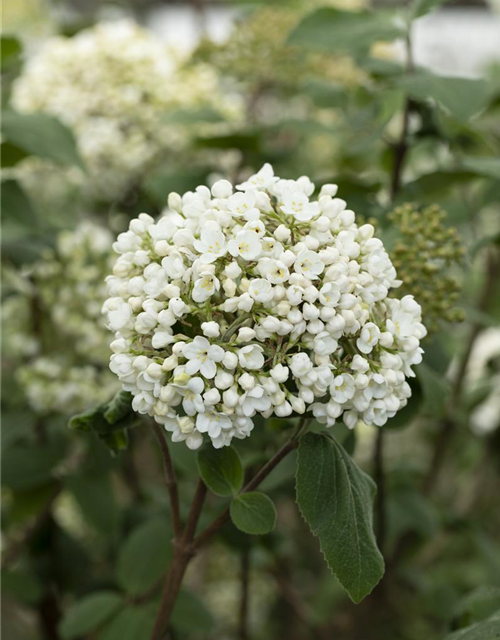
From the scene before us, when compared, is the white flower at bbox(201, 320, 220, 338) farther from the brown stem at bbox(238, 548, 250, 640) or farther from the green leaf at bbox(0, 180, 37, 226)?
the brown stem at bbox(238, 548, 250, 640)

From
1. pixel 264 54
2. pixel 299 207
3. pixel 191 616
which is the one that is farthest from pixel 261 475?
pixel 264 54

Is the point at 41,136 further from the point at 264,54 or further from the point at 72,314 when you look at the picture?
the point at 264,54

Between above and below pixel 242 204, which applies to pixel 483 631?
below

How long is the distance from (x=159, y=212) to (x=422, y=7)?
633 mm

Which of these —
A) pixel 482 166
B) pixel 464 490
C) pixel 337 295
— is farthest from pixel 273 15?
pixel 464 490

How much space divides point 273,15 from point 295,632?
4.14ft

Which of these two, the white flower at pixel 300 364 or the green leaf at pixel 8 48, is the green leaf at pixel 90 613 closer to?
the white flower at pixel 300 364

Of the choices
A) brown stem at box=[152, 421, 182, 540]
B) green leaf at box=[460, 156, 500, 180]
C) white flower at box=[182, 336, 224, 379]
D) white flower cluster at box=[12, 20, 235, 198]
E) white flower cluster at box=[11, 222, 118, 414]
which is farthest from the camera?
white flower cluster at box=[12, 20, 235, 198]

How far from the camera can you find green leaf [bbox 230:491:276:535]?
0.66 m

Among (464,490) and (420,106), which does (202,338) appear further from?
(464,490)

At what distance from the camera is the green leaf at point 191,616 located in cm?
104

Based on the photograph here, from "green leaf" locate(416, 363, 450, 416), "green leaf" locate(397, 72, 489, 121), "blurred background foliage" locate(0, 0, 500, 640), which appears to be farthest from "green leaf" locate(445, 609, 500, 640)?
"green leaf" locate(397, 72, 489, 121)

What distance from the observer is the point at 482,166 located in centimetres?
93

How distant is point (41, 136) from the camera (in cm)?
100
